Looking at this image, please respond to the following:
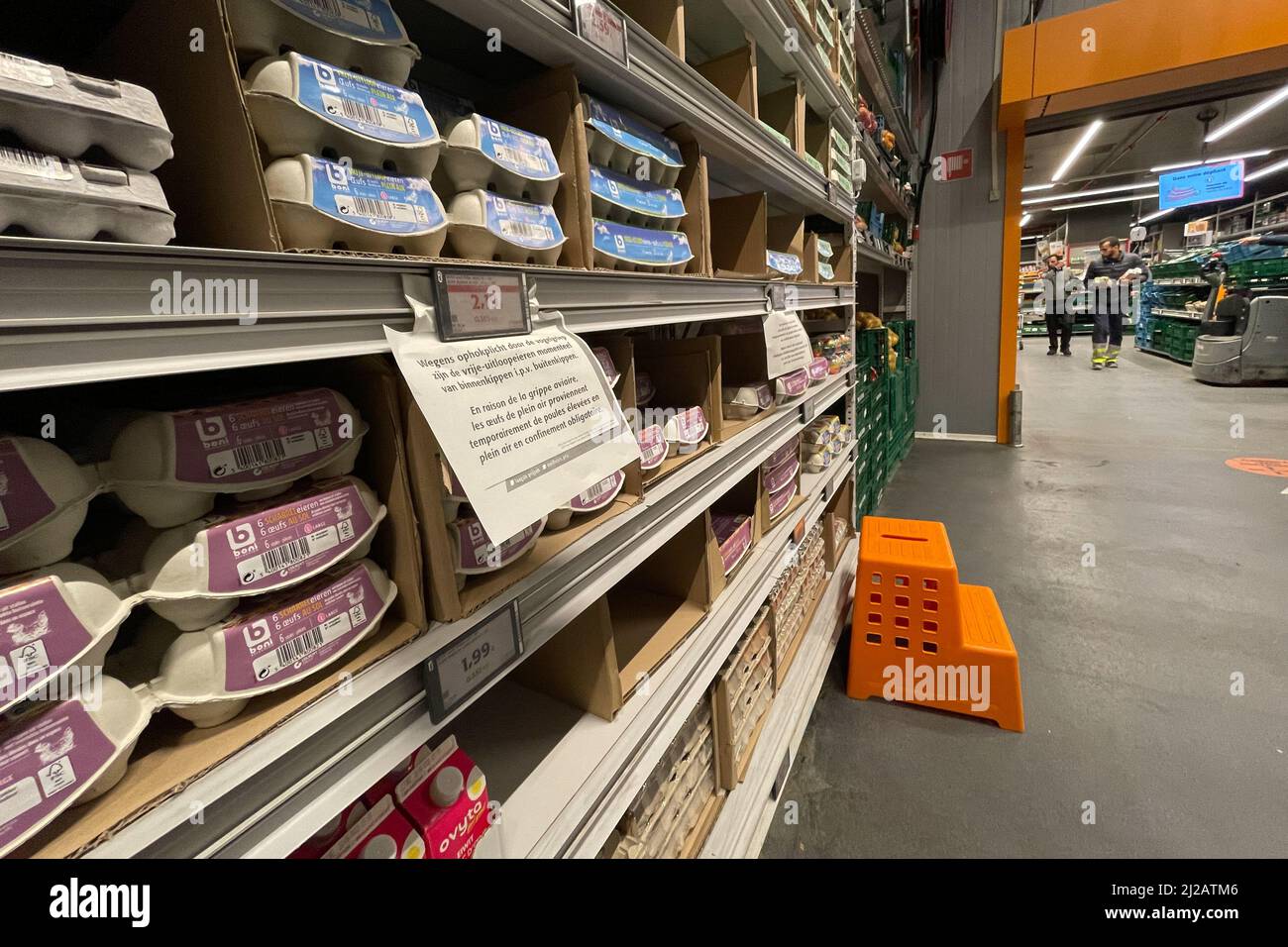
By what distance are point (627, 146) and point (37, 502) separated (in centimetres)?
87

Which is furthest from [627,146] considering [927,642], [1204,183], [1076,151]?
[1204,183]

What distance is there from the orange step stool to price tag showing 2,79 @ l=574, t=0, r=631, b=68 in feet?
5.46

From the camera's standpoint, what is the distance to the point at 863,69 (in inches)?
121

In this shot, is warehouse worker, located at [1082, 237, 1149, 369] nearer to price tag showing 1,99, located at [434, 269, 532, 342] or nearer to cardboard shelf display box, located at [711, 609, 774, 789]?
cardboard shelf display box, located at [711, 609, 774, 789]

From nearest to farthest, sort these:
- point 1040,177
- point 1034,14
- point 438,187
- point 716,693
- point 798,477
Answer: point 438,187 → point 716,693 → point 798,477 → point 1034,14 → point 1040,177

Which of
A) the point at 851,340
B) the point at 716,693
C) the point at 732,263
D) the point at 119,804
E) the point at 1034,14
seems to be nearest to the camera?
the point at 119,804

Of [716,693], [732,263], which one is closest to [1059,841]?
[716,693]

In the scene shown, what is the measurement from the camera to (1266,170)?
1232 cm

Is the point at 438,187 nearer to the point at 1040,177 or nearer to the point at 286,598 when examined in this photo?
the point at 286,598

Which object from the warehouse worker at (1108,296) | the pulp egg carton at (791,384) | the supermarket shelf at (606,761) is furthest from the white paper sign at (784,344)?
the warehouse worker at (1108,296)

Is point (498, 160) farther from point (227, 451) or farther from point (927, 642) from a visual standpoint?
point (927, 642)

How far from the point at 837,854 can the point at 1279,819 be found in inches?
42.0

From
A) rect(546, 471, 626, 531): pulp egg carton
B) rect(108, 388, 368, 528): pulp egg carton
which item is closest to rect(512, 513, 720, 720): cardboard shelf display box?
rect(546, 471, 626, 531): pulp egg carton

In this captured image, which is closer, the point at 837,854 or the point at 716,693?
the point at 716,693
